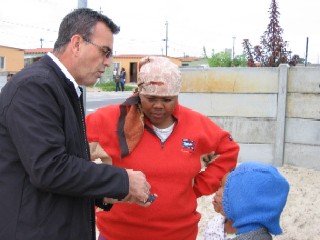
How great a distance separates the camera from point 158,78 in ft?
7.64

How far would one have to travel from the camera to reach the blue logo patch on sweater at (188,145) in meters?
2.37

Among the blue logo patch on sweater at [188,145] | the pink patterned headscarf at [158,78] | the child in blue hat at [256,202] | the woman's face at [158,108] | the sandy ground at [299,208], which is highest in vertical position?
the pink patterned headscarf at [158,78]

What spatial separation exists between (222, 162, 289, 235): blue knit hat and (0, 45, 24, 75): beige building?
39.1 meters

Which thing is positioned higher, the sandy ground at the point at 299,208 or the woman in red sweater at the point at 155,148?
the woman in red sweater at the point at 155,148

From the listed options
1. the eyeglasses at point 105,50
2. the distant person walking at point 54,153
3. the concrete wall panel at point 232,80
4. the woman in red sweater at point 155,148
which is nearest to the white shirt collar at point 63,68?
the distant person walking at point 54,153

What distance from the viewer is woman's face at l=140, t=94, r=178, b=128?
237 cm

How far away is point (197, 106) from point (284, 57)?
2201 millimetres

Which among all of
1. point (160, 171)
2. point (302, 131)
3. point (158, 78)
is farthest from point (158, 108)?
point (302, 131)

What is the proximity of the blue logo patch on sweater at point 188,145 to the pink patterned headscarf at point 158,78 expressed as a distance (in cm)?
25

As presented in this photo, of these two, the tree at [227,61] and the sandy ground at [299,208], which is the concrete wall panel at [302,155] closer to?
the sandy ground at [299,208]

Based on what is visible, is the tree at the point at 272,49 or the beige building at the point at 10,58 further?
the beige building at the point at 10,58

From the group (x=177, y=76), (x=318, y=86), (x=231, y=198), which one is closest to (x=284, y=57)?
(x=318, y=86)

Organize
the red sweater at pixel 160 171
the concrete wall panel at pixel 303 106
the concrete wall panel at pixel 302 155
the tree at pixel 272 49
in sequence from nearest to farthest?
the red sweater at pixel 160 171 < the concrete wall panel at pixel 303 106 < the concrete wall panel at pixel 302 155 < the tree at pixel 272 49

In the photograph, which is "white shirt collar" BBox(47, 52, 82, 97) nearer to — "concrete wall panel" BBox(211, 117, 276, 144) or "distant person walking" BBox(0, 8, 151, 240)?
"distant person walking" BBox(0, 8, 151, 240)
